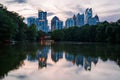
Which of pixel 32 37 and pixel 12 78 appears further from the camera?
pixel 32 37

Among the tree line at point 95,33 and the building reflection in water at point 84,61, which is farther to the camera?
the tree line at point 95,33

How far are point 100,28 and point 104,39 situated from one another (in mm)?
4524

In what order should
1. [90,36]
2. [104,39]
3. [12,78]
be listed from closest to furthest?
1. [12,78]
2. [104,39]
3. [90,36]

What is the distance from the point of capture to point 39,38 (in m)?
155

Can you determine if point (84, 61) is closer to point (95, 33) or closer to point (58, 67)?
point (58, 67)

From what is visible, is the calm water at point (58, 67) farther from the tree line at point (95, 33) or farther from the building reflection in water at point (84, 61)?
the tree line at point (95, 33)

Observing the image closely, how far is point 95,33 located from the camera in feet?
343

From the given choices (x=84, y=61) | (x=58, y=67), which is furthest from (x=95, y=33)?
(x=58, y=67)

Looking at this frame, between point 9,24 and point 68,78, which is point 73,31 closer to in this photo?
point 9,24

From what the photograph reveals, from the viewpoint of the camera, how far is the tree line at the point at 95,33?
8344cm

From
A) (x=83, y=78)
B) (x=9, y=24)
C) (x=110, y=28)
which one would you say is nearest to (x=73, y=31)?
(x=110, y=28)

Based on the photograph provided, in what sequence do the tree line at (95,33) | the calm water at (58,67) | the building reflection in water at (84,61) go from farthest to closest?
the tree line at (95,33) < the building reflection in water at (84,61) < the calm water at (58,67)

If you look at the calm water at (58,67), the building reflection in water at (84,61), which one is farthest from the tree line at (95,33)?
the calm water at (58,67)

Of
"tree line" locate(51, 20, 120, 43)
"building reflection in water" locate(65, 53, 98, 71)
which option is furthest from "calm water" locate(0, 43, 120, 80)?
"tree line" locate(51, 20, 120, 43)
